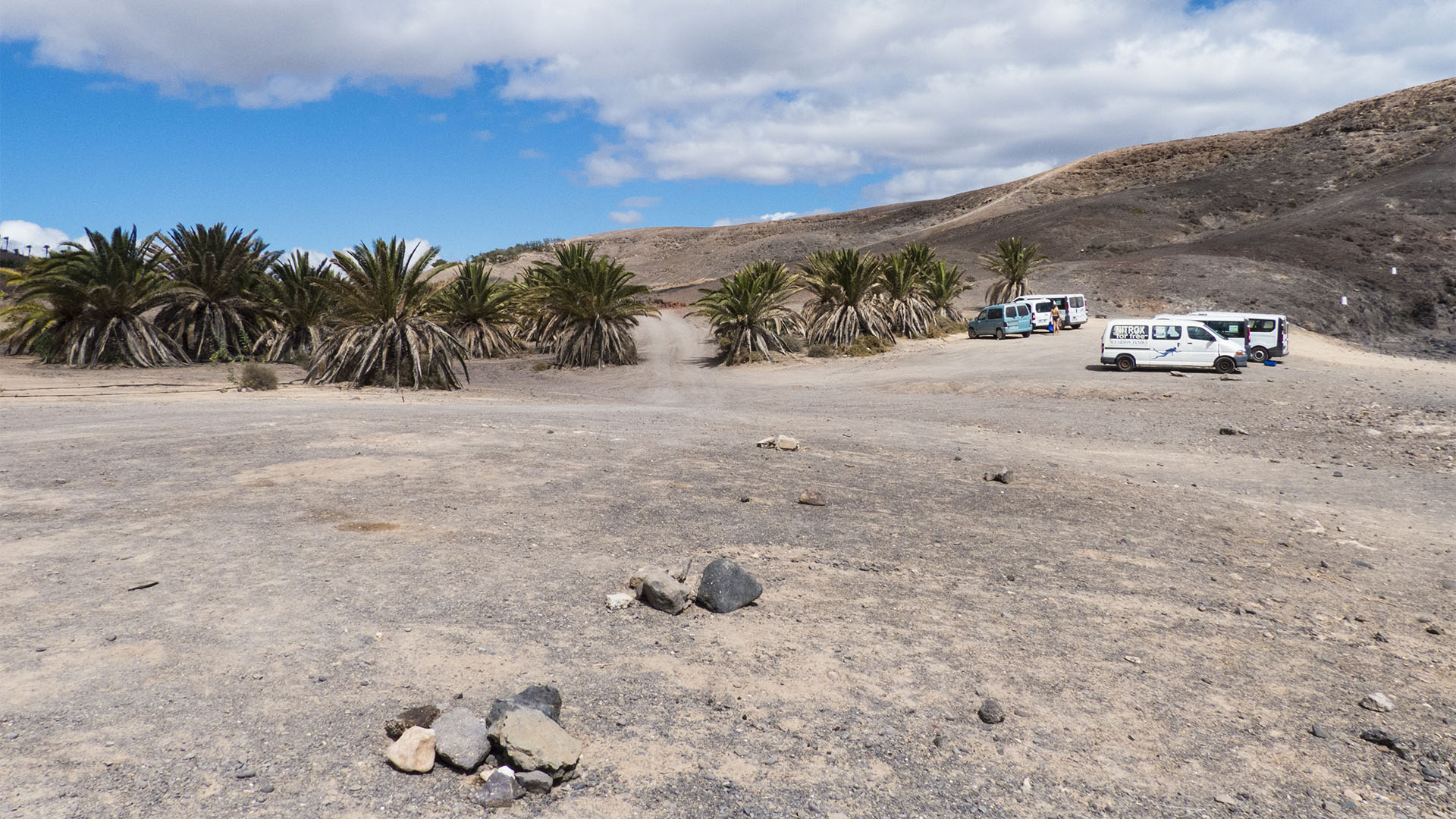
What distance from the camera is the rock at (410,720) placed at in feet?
10.6

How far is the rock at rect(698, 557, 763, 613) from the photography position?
15.5ft

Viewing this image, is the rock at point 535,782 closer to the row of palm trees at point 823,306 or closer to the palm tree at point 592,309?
the row of palm trees at point 823,306

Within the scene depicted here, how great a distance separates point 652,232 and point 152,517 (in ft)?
419

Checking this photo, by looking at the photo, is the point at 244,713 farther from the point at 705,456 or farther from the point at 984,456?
the point at 984,456

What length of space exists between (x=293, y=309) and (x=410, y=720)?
81.7 feet

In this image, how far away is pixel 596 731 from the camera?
3404 mm

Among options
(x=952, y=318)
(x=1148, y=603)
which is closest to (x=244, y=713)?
(x=1148, y=603)

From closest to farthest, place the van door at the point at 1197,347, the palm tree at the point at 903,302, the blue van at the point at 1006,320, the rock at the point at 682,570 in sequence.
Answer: the rock at the point at 682,570
the van door at the point at 1197,347
the palm tree at the point at 903,302
the blue van at the point at 1006,320

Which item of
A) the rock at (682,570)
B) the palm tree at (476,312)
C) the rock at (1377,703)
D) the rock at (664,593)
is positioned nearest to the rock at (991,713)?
the rock at (664,593)

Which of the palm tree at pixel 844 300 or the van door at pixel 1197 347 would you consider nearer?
the van door at pixel 1197 347

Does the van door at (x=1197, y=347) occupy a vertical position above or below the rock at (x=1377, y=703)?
above

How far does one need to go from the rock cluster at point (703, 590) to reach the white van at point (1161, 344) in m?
19.7

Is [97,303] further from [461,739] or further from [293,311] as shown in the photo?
[461,739]

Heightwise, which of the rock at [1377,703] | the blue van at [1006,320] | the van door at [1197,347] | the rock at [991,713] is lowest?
the rock at [1377,703]
